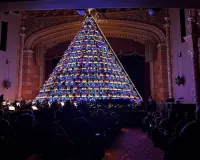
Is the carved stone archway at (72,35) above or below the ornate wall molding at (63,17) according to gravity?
below

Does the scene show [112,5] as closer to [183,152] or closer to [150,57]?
[183,152]

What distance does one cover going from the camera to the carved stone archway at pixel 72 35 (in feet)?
53.9

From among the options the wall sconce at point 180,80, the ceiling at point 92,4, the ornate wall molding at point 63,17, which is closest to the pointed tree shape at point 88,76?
the wall sconce at point 180,80

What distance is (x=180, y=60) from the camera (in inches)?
527

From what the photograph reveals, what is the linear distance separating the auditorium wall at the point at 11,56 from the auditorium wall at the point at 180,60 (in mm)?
10827

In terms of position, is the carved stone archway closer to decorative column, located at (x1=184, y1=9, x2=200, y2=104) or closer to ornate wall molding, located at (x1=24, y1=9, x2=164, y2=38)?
ornate wall molding, located at (x1=24, y1=9, x2=164, y2=38)

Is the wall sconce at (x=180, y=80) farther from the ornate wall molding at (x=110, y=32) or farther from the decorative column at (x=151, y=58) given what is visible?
the decorative column at (x=151, y=58)

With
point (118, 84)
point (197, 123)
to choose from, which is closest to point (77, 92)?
point (118, 84)

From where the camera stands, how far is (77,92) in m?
12.4

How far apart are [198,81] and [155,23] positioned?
639 cm

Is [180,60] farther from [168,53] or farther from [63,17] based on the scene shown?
[63,17]

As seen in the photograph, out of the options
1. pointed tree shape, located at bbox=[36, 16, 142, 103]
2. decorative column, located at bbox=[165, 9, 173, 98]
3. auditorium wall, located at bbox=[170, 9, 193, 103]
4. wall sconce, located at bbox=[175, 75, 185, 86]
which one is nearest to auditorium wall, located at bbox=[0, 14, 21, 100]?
pointed tree shape, located at bbox=[36, 16, 142, 103]

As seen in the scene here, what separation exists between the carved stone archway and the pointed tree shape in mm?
3513

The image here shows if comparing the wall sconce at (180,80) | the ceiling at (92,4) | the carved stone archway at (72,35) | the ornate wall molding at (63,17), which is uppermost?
the ornate wall molding at (63,17)
